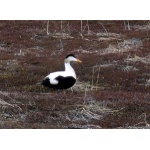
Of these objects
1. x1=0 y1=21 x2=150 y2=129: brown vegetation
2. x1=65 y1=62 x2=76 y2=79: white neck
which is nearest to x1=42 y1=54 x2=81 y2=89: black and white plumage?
x1=65 y1=62 x2=76 y2=79: white neck

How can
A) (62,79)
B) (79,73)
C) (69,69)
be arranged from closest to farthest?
(62,79), (69,69), (79,73)

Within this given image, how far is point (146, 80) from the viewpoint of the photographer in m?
16.7

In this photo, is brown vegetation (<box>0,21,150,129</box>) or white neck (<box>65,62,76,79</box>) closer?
brown vegetation (<box>0,21,150,129</box>)

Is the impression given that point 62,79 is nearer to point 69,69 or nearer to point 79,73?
point 69,69

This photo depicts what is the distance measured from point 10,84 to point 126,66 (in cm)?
308

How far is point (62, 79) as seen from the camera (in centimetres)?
1573

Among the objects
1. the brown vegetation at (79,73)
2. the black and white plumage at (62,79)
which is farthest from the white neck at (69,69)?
the brown vegetation at (79,73)

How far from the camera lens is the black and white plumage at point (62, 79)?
1573 cm

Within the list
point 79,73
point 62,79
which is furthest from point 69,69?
point 79,73

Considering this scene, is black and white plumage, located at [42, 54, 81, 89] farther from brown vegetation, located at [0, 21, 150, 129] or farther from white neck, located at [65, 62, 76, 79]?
brown vegetation, located at [0, 21, 150, 129]

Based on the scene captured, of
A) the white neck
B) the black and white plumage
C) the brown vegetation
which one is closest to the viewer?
the brown vegetation

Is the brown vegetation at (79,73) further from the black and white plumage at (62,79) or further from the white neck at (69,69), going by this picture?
the white neck at (69,69)

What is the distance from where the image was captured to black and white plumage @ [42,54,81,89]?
15727 mm

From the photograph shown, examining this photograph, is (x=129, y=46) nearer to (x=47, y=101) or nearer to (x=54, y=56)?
(x=54, y=56)
